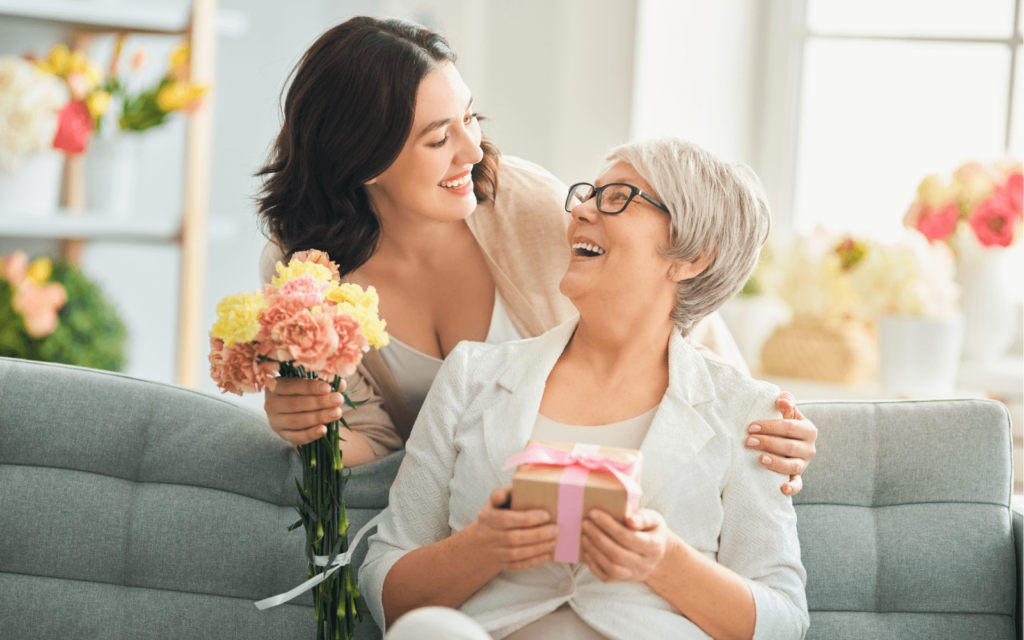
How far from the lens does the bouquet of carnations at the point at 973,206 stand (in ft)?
8.21

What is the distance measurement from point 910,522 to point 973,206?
4.45ft

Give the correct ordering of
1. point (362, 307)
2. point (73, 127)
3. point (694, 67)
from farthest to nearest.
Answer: point (694, 67)
point (73, 127)
point (362, 307)

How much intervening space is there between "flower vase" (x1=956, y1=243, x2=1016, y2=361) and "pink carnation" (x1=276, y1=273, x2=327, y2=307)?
2173 mm

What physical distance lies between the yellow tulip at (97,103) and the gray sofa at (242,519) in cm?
121

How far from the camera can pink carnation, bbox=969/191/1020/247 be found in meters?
2.49

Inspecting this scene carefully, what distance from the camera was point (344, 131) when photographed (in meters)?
1.64

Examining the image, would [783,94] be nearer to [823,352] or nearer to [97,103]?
[823,352]

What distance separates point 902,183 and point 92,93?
2724mm

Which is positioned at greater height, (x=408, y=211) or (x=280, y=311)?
(x=408, y=211)

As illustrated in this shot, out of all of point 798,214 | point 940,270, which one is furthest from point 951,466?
point 798,214

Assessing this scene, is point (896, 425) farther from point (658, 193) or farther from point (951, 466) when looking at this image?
point (658, 193)

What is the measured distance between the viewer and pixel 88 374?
5.49ft

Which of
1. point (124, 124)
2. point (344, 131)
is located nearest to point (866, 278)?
point (344, 131)

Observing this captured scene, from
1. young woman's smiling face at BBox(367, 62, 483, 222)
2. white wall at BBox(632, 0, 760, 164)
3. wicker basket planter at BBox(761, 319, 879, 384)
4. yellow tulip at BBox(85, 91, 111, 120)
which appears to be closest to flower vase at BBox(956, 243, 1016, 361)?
wicker basket planter at BBox(761, 319, 879, 384)
